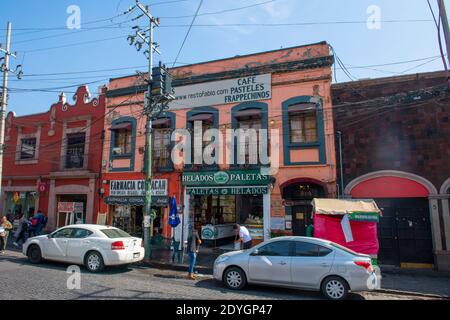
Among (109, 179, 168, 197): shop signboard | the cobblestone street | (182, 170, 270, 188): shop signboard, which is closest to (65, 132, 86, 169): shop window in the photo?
(109, 179, 168, 197): shop signboard

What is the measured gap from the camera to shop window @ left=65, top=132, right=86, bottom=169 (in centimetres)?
1875

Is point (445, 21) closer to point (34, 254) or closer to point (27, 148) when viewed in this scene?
point (34, 254)

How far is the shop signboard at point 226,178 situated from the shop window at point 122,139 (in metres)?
4.37

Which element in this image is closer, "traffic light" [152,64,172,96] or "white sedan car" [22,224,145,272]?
"white sedan car" [22,224,145,272]

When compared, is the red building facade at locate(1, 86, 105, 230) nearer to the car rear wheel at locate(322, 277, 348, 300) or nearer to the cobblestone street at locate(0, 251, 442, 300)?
the cobblestone street at locate(0, 251, 442, 300)

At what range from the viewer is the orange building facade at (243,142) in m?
13.5

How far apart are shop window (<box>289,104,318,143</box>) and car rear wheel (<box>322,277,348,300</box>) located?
289 inches

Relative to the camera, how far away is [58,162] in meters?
19.1

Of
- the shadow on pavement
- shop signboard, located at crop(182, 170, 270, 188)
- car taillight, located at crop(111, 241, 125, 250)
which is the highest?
shop signboard, located at crop(182, 170, 270, 188)

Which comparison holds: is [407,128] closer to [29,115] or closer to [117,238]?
[117,238]

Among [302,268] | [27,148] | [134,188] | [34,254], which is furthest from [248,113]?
[27,148]

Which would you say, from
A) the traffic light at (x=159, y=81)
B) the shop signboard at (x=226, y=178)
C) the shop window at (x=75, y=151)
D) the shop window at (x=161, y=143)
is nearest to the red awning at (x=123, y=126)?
the shop window at (x=161, y=143)

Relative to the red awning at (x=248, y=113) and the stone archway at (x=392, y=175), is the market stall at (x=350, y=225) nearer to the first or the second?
the stone archway at (x=392, y=175)

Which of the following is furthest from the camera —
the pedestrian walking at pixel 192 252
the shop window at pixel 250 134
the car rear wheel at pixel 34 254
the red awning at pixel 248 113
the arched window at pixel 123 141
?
the arched window at pixel 123 141
